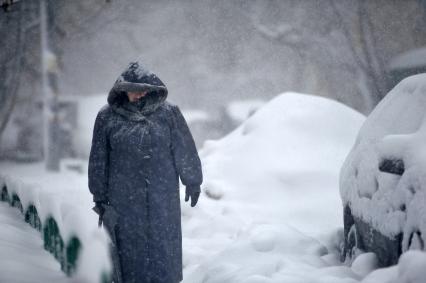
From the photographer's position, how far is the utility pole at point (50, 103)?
12812 mm

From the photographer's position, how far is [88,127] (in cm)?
1609

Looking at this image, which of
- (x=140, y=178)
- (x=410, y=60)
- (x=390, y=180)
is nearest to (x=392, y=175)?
(x=390, y=180)

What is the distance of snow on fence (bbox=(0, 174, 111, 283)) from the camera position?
2.12 meters

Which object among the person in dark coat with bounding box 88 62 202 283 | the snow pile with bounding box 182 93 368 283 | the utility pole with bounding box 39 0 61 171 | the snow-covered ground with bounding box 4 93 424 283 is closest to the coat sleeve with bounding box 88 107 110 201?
the person in dark coat with bounding box 88 62 202 283

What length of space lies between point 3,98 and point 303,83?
39.0ft

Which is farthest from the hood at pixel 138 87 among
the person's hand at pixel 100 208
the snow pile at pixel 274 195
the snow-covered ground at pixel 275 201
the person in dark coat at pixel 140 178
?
the snow pile at pixel 274 195

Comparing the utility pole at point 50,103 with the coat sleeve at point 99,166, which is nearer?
the coat sleeve at point 99,166

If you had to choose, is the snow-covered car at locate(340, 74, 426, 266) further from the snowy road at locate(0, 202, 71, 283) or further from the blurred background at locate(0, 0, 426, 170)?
the blurred background at locate(0, 0, 426, 170)

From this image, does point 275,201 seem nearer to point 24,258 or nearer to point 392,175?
point 392,175

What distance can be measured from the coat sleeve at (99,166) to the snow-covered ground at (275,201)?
0.98 ft

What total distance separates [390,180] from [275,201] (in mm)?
3879

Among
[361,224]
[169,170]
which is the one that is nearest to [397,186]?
[361,224]

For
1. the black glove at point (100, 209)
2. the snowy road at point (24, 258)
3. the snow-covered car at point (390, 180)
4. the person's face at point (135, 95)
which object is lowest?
the snowy road at point (24, 258)

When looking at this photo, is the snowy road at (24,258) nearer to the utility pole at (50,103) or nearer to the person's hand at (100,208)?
the person's hand at (100,208)
